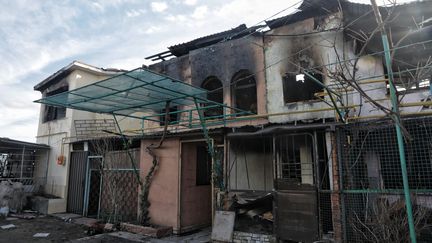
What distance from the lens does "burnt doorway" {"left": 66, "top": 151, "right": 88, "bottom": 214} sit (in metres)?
12.5

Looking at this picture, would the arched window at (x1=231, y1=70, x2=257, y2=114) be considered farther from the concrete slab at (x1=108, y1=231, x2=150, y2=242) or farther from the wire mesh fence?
the concrete slab at (x1=108, y1=231, x2=150, y2=242)

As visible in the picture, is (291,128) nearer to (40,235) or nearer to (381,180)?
(381,180)

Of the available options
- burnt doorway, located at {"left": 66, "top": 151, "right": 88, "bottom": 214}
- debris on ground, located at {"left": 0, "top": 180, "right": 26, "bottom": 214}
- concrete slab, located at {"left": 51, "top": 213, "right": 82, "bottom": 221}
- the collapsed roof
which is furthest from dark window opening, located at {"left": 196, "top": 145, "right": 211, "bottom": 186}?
debris on ground, located at {"left": 0, "top": 180, "right": 26, "bottom": 214}

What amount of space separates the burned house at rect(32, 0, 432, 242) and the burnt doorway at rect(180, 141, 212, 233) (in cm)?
3

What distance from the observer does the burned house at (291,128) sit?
589 cm

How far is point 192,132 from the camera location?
8.67 metres

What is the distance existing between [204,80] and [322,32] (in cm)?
471

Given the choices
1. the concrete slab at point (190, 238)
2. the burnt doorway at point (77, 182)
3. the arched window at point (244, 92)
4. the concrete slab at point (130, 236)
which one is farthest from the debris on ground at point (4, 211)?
the arched window at point (244, 92)

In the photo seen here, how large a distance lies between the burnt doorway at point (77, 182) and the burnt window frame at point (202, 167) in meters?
6.07

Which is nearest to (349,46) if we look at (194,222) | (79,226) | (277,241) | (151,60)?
(277,241)

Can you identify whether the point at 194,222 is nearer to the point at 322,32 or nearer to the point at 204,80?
the point at 204,80

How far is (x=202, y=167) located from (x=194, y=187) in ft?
2.89

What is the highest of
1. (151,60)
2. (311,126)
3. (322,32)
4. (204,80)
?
(151,60)

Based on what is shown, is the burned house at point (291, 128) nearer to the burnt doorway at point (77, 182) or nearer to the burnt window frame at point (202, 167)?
the burnt window frame at point (202, 167)
